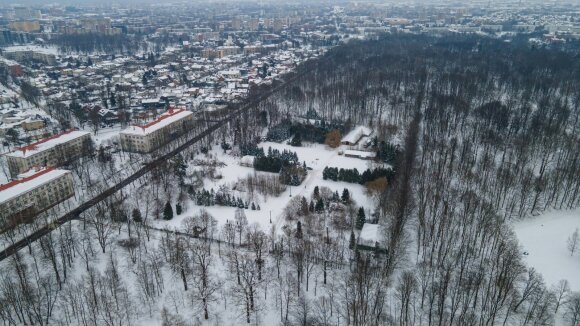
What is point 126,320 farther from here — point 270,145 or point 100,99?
point 100,99

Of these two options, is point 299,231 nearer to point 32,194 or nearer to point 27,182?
point 32,194

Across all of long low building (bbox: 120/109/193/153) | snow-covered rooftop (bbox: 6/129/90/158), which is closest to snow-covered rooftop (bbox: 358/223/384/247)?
long low building (bbox: 120/109/193/153)

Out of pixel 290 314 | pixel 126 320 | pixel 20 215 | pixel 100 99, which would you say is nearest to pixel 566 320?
pixel 290 314

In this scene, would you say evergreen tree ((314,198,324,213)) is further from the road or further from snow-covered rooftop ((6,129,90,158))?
snow-covered rooftop ((6,129,90,158))

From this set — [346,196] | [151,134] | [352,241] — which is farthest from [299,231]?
[151,134]

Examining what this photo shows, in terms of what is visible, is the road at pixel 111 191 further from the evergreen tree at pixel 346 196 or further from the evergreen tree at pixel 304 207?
the evergreen tree at pixel 346 196

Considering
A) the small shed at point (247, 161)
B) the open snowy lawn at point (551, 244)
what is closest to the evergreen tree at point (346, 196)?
the small shed at point (247, 161)
